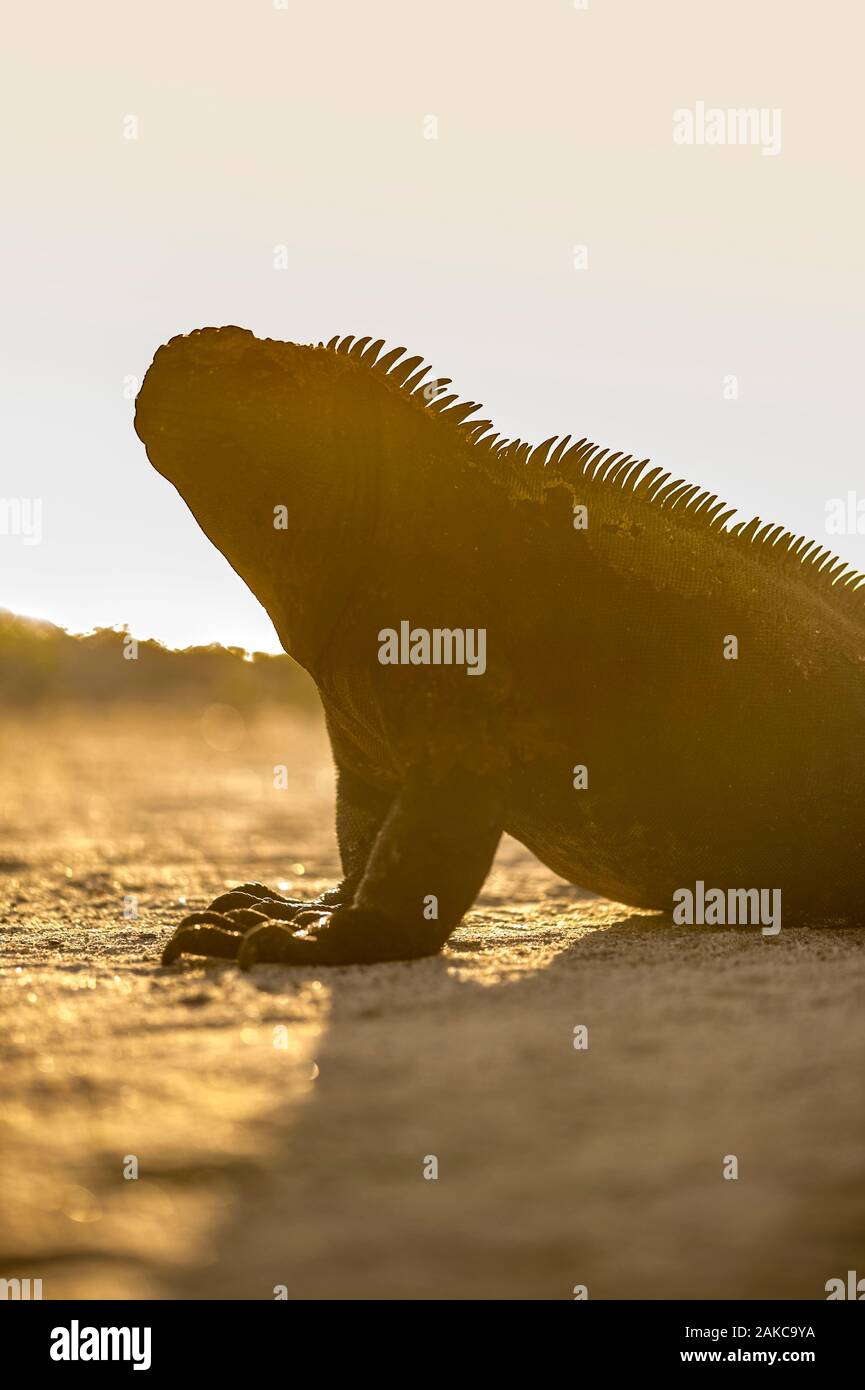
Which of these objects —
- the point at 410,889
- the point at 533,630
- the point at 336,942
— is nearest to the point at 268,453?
the point at 533,630

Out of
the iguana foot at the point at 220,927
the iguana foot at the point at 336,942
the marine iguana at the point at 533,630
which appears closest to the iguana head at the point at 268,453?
the marine iguana at the point at 533,630

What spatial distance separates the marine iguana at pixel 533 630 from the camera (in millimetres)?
4789

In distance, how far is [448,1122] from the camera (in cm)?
267

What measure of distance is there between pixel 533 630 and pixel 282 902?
57.2 inches

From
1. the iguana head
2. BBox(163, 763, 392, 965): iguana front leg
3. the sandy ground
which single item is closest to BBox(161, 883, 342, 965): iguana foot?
BBox(163, 763, 392, 965): iguana front leg

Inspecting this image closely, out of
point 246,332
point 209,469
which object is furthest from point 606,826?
point 246,332

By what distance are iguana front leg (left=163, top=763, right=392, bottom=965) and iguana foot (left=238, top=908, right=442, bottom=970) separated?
0.14 m

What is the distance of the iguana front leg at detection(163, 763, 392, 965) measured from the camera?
14.5 feet

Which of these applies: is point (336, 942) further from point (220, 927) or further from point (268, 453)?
point (268, 453)

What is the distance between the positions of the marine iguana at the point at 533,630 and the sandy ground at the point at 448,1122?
430 mm

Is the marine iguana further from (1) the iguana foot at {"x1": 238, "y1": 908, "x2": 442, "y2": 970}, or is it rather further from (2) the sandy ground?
(2) the sandy ground

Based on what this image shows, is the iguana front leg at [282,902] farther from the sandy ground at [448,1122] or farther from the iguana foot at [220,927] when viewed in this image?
the sandy ground at [448,1122]

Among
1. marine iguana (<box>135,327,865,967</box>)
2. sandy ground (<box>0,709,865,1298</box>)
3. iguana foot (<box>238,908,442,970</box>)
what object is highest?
marine iguana (<box>135,327,865,967</box>)
